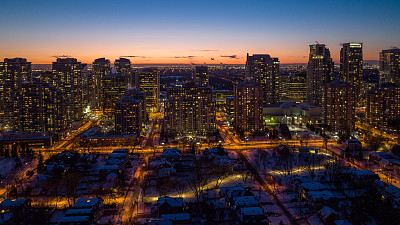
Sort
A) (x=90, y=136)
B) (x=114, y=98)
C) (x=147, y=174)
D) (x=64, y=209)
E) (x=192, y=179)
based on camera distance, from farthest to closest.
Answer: (x=114, y=98) < (x=90, y=136) < (x=147, y=174) < (x=192, y=179) < (x=64, y=209)

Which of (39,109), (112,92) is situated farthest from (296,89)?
(39,109)

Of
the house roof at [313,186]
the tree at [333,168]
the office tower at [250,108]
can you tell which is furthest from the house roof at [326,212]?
the office tower at [250,108]

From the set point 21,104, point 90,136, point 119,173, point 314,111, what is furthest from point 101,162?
point 314,111

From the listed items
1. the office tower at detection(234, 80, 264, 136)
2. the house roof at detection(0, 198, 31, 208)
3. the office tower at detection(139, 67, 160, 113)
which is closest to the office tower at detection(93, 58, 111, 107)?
the office tower at detection(139, 67, 160, 113)

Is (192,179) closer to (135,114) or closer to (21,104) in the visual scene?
(135,114)

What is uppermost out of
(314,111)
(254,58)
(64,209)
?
(254,58)

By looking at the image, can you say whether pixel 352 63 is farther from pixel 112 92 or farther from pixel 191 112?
pixel 112 92

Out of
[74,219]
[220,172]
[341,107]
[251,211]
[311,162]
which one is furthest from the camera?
[341,107]
